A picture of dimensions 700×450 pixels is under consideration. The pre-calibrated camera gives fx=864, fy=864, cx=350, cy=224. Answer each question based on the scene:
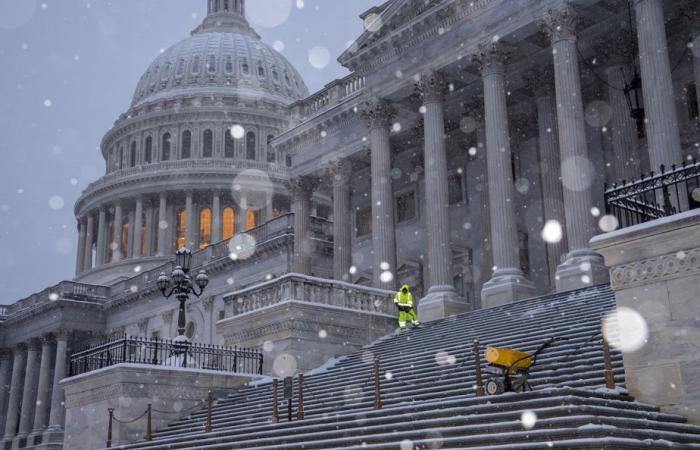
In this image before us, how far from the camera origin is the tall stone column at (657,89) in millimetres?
24531

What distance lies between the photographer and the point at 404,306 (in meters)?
27.4

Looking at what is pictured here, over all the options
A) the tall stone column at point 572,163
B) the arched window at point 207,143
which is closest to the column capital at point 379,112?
the tall stone column at point 572,163

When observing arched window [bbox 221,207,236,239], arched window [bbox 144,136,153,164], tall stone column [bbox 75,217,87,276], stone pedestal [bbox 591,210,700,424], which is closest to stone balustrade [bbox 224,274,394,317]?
stone pedestal [bbox 591,210,700,424]

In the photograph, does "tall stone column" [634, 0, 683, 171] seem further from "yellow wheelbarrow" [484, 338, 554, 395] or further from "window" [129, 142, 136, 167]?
"window" [129, 142, 136, 167]

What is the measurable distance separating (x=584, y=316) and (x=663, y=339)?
675 cm

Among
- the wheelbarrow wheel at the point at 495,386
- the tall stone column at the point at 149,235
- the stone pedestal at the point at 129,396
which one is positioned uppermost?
the tall stone column at the point at 149,235

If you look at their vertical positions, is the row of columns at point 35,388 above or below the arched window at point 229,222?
below

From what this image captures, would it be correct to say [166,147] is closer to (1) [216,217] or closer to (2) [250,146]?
(2) [250,146]

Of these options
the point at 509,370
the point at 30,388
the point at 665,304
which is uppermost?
the point at 30,388

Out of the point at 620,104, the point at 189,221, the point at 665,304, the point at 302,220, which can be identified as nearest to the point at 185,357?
the point at 302,220

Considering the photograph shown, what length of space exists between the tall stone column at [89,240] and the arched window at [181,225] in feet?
36.8

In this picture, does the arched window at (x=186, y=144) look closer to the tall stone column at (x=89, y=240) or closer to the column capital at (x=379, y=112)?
the tall stone column at (x=89, y=240)

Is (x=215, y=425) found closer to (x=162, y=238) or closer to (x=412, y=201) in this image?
(x=412, y=201)

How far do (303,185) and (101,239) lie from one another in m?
48.3
